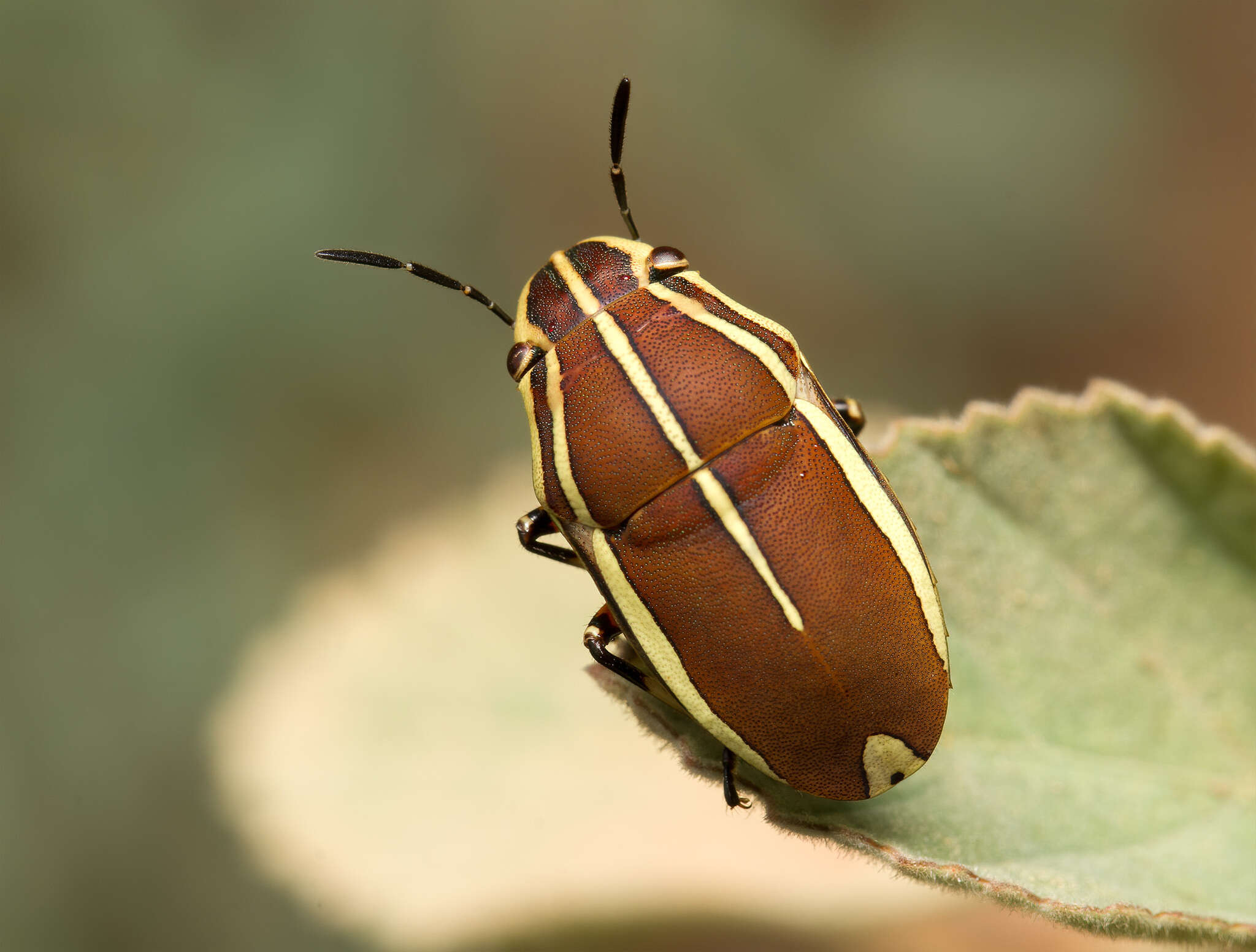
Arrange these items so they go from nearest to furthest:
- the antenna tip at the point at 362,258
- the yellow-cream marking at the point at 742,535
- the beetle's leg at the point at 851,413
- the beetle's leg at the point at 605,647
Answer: the yellow-cream marking at the point at 742,535, the beetle's leg at the point at 605,647, the beetle's leg at the point at 851,413, the antenna tip at the point at 362,258

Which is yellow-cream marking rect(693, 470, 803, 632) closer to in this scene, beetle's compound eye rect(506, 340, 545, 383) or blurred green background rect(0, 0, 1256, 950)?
beetle's compound eye rect(506, 340, 545, 383)

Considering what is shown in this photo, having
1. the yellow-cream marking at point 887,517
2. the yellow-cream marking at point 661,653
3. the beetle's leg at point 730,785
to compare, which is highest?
the yellow-cream marking at point 887,517

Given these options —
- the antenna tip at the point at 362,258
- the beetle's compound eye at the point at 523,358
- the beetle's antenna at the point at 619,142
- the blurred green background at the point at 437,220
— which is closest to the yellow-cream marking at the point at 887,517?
the beetle's compound eye at the point at 523,358

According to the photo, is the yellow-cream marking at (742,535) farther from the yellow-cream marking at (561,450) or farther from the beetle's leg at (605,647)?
the beetle's leg at (605,647)

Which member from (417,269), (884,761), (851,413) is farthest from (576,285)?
(884,761)

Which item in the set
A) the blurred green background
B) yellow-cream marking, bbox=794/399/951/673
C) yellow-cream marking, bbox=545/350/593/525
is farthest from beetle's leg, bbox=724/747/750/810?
the blurred green background

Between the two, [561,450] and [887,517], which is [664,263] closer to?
[561,450]

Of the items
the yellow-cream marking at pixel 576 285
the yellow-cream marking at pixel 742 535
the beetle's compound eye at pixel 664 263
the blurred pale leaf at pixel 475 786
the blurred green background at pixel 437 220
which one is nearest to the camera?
the yellow-cream marking at pixel 742 535
